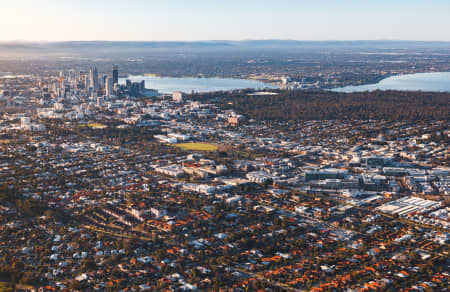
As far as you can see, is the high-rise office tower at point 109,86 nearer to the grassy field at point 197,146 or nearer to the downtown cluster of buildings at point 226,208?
the downtown cluster of buildings at point 226,208

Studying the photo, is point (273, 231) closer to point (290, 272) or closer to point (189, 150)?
point (290, 272)

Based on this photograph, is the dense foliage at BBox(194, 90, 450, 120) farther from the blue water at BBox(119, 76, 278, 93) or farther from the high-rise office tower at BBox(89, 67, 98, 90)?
the high-rise office tower at BBox(89, 67, 98, 90)

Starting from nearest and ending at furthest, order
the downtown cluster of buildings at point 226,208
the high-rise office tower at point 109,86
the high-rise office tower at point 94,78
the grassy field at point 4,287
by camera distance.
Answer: the grassy field at point 4,287, the downtown cluster of buildings at point 226,208, the high-rise office tower at point 109,86, the high-rise office tower at point 94,78

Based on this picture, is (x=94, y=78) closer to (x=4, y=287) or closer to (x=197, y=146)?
(x=197, y=146)

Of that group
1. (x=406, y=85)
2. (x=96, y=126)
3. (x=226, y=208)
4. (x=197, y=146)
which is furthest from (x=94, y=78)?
(x=226, y=208)

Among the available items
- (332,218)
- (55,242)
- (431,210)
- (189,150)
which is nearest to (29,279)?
(55,242)

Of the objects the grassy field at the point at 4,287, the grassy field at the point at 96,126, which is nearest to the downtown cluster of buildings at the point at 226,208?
the grassy field at the point at 4,287
